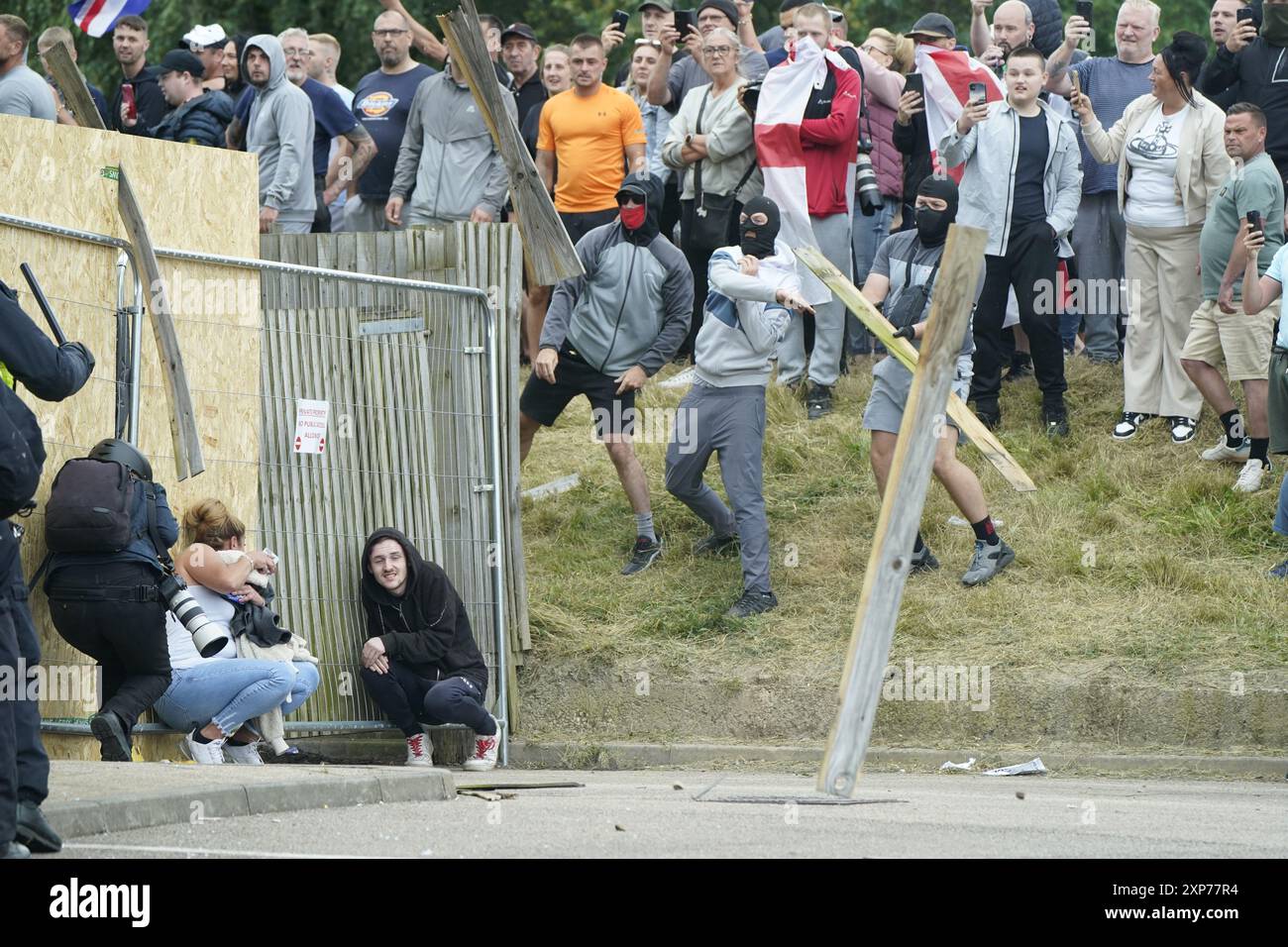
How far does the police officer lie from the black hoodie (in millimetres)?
4175

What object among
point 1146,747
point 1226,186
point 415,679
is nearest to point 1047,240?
point 1226,186

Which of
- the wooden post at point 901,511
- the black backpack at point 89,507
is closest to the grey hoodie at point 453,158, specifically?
the black backpack at point 89,507

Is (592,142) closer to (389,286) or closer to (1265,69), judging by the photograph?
(389,286)

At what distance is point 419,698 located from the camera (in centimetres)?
1046

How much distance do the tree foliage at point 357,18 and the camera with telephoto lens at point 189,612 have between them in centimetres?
1823

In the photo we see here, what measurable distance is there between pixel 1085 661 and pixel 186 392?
5253 millimetres

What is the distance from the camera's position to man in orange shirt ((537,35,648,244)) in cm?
1412

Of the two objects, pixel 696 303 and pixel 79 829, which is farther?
pixel 696 303

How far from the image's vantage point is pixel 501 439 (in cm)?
1130

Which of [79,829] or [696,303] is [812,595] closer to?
[696,303]

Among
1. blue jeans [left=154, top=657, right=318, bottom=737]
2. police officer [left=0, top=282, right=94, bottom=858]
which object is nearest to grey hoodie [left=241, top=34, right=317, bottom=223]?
blue jeans [left=154, top=657, right=318, bottom=737]

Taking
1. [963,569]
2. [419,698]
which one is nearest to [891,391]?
[963,569]

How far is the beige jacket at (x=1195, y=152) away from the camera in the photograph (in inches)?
504

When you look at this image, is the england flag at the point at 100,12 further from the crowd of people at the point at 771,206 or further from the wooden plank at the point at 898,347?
the wooden plank at the point at 898,347
